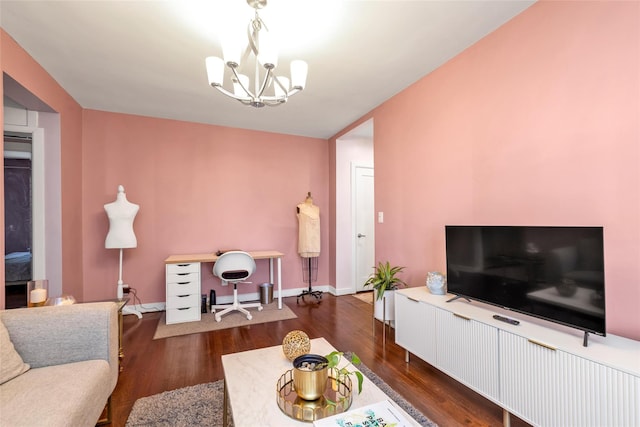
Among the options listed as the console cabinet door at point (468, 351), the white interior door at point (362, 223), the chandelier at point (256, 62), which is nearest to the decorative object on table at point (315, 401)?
the console cabinet door at point (468, 351)

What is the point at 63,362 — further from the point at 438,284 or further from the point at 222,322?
the point at 438,284

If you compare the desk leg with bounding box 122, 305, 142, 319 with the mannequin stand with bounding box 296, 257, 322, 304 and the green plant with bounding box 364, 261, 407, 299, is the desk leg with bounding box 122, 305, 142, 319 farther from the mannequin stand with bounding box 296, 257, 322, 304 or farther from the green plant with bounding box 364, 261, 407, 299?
the green plant with bounding box 364, 261, 407, 299

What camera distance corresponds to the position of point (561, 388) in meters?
1.33

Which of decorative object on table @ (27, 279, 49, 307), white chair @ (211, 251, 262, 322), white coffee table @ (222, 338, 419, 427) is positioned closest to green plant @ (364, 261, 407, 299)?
white coffee table @ (222, 338, 419, 427)

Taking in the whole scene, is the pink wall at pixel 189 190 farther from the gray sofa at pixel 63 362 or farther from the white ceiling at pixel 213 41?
the gray sofa at pixel 63 362

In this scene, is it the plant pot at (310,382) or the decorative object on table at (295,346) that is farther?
the decorative object on table at (295,346)

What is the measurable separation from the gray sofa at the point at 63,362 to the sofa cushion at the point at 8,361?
0.01 m

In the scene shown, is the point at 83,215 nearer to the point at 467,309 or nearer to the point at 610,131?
the point at 467,309

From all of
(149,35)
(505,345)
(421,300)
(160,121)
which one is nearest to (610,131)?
(505,345)

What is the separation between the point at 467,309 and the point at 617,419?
0.82 meters

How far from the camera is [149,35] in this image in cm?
206

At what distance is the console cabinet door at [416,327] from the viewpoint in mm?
2086

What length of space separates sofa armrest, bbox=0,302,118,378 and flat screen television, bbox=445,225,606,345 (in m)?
2.30

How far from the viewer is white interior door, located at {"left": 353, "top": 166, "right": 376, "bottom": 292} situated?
4.60m
